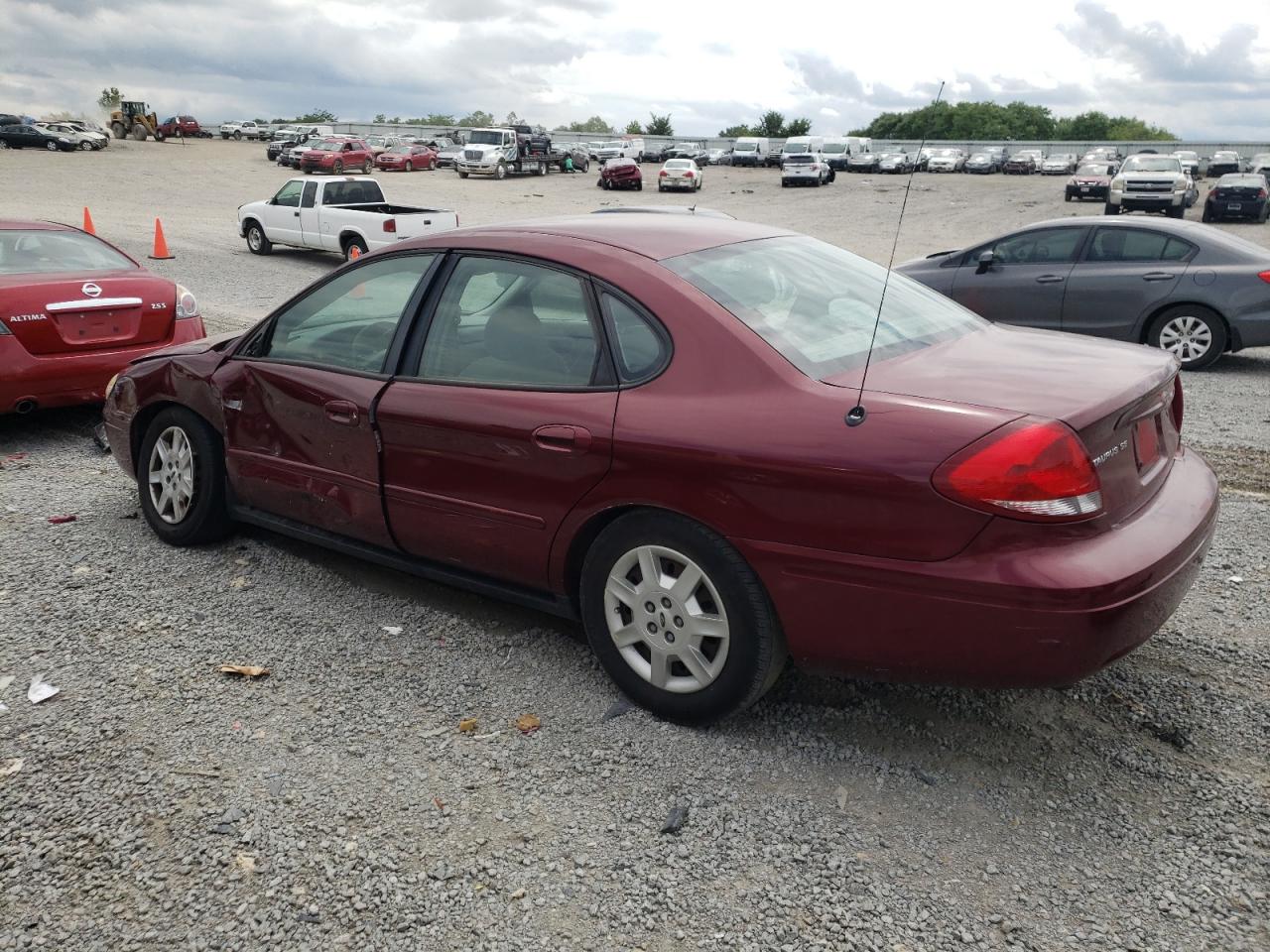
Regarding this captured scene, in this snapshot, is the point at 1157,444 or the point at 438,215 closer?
the point at 1157,444

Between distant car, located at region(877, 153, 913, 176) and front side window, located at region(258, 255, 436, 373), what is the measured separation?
181 ft

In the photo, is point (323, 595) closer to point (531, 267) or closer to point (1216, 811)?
point (531, 267)

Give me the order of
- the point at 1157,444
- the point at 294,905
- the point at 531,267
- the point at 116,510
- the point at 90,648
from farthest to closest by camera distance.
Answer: the point at 116,510, the point at 90,648, the point at 531,267, the point at 1157,444, the point at 294,905

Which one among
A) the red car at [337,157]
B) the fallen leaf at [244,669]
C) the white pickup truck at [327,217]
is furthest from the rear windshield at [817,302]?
the red car at [337,157]

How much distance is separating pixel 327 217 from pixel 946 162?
151ft

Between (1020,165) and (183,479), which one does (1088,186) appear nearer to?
(1020,165)

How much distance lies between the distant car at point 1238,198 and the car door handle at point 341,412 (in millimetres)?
34196

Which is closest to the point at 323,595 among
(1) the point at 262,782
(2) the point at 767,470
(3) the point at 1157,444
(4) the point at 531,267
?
(1) the point at 262,782

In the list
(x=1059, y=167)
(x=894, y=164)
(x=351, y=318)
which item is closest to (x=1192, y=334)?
(x=351, y=318)

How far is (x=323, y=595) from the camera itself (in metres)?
4.62

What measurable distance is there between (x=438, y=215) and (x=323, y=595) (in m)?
13.9

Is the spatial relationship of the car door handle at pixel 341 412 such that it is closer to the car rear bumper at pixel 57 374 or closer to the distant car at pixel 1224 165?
the car rear bumper at pixel 57 374

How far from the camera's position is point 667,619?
3.37 metres

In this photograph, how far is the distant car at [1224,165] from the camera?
50250 mm
